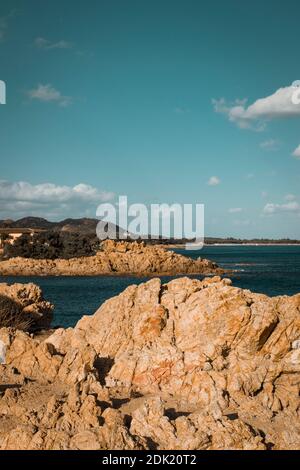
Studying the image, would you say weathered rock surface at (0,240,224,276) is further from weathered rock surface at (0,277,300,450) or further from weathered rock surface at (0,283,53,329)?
weathered rock surface at (0,277,300,450)

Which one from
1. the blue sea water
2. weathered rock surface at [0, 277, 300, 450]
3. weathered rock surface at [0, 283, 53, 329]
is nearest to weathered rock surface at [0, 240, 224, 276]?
the blue sea water

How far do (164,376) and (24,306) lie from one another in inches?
426

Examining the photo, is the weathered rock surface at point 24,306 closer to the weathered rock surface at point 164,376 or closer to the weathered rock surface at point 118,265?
the weathered rock surface at point 164,376

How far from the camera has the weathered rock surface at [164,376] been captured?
8516 millimetres

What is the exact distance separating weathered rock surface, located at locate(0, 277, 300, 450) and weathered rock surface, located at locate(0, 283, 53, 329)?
17.9ft

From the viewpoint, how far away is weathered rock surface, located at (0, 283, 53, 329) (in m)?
19.8

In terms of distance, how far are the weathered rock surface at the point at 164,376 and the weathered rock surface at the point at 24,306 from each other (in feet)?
17.9

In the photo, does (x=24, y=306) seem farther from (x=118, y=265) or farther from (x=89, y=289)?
(x=118, y=265)

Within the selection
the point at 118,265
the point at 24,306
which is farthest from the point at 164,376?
the point at 118,265

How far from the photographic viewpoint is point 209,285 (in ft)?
45.5

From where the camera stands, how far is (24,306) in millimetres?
21219

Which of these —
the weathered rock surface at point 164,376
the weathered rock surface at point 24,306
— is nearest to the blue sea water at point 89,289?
the weathered rock surface at point 24,306
